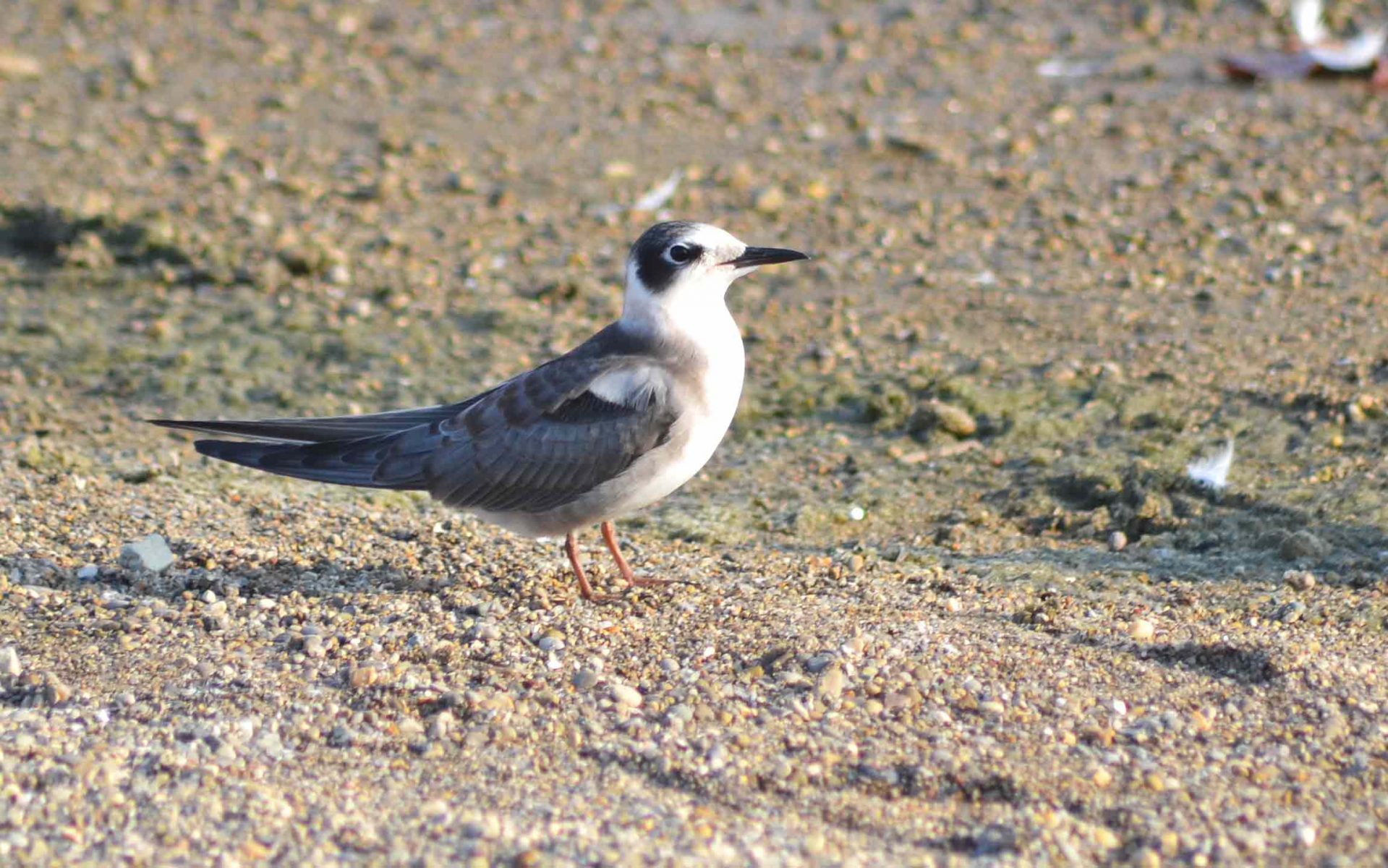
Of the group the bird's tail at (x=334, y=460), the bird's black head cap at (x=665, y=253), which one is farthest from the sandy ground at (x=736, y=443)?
the bird's black head cap at (x=665, y=253)

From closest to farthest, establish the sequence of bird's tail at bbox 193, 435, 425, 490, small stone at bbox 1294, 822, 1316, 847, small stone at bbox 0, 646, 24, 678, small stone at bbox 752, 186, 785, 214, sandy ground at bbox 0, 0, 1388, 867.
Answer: small stone at bbox 1294, 822, 1316, 847 → sandy ground at bbox 0, 0, 1388, 867 → small stone at bbox 0, 646, 24, 678 → bird's tail at bbox 193, 435, 425, 490 → small stone at bbox 752, 186, 785, 214

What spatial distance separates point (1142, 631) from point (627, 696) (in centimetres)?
159

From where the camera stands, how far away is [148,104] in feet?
37.5

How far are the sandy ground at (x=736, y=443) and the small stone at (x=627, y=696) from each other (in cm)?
1

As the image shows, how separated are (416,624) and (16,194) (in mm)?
5869

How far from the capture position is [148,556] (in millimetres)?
5715

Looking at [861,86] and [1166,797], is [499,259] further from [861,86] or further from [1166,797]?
[1166,797]

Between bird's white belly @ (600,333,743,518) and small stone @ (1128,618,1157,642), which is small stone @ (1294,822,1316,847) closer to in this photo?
small stone @ (1128,618,1157,642)

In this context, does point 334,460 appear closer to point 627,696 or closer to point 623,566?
point 623,566

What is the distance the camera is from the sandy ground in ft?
14.0

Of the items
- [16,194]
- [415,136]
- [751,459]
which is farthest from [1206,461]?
[16,194]

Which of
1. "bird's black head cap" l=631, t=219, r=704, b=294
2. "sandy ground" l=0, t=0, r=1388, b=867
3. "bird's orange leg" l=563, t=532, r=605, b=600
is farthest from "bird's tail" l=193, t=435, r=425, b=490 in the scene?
"bird's black head cap" l=631, t=219, r=704, b=294

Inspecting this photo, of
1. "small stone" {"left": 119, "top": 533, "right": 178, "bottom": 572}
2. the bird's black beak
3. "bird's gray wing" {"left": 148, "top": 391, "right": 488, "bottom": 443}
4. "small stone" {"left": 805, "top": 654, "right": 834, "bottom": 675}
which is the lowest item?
"small stone" {"left": 119, "top": 533, "right": 178, "bottom": 572}

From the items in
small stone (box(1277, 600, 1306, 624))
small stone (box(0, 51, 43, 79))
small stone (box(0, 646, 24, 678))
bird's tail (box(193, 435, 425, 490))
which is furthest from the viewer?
small stone (box(0, 51, 43, 79))
